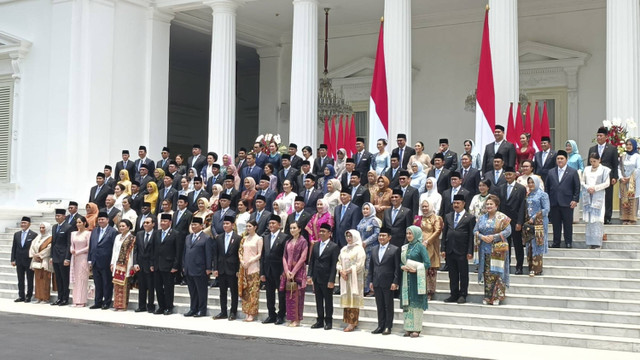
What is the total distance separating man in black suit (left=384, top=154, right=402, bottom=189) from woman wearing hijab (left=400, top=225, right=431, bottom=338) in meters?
2.95

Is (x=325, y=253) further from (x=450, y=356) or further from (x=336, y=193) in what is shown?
(x=450, y=356)

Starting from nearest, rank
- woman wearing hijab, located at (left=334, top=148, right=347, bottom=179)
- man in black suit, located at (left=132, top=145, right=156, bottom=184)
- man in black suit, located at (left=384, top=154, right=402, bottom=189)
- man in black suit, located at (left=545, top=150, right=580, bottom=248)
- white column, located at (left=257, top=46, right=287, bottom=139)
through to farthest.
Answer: man in black suit, located at (left=545, top=150, right=580, bottom=248) < man in black suit, located at (left=384, top=154, right=402, bottom=189) < woman wearing hijab, located at (left=334, top=148, right=347, bottom=179) < man in black suit, located at (left=132, top=145, right=156, bottom=184) < white column, located at (left=257, top=46, right=287, bottom=139)

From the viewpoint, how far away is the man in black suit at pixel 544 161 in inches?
559

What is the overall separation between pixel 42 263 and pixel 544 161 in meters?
9.86

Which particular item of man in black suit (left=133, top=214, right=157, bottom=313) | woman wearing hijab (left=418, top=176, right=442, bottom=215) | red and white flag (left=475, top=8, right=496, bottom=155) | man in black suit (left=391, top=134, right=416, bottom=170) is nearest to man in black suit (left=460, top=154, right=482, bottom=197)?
woman wearing hijab (left=418, top=176, right=442, bottom=215)

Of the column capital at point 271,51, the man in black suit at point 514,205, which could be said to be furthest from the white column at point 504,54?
the column capital at point 271,51

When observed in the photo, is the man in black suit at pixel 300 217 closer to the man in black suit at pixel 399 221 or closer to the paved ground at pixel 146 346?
the man in black suit at pixel 399 221

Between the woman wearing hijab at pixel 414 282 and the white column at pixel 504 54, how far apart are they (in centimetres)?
650

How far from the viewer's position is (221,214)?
14.2 m

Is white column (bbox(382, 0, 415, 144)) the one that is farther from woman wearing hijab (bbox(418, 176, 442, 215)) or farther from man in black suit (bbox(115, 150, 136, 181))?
man in black suit (bbox(115, 150, 136, 181))

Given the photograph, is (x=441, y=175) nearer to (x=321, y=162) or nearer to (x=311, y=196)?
(x=311, y=196)

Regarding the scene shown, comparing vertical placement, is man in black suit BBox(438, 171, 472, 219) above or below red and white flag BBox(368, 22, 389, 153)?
below

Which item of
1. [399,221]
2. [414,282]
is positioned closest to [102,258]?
[399,221]

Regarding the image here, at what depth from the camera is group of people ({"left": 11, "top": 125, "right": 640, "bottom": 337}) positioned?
11.9m
